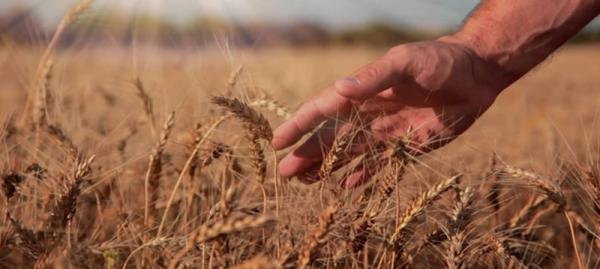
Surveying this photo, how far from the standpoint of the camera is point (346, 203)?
3.77ft

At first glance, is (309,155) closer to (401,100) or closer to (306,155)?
(306,155)

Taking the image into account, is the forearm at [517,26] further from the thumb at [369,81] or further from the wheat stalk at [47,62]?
the wheat stalk at [47,62]

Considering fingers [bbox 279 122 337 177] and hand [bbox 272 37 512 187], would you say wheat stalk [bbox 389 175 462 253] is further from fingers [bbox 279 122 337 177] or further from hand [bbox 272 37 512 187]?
fingers [bbox 279 122 337 177]

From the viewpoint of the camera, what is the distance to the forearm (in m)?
1.49

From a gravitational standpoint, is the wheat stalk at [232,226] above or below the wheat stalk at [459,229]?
above

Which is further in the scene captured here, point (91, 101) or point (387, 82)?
point (91, 101)

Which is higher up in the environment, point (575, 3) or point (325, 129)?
point (575, 3)

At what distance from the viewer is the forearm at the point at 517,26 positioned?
149 cm

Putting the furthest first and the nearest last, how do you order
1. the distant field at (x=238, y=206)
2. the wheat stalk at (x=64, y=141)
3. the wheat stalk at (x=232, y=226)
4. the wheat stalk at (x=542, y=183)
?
the wheat stalk at (x=64, y=141) < the wheat stalk at (x=542, y=183) < the distant field at (x=238, y=206) < the wheat stalk at (x=232, y=226)

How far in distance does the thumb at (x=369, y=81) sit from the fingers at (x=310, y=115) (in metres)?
0.07

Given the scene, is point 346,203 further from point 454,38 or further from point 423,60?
point 454,38

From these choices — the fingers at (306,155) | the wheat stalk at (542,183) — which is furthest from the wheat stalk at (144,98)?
the wheat stalk at (542,183)

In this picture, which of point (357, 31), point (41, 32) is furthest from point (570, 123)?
point (357, 31)

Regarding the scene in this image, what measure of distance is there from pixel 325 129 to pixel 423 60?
0.24 meters
